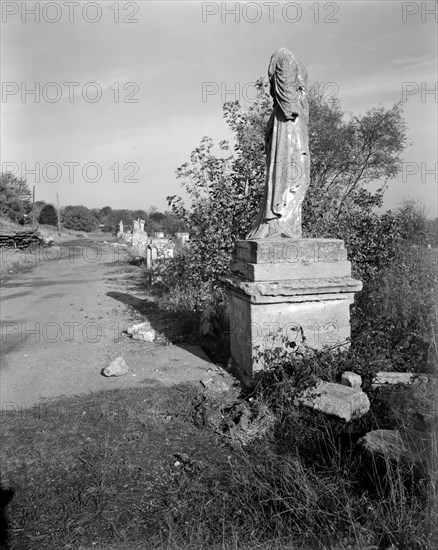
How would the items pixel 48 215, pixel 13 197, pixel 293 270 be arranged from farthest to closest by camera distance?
pixel 48 215 → pixel 13 197 → pixel 293 270

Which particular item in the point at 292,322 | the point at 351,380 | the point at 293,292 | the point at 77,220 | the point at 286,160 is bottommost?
the point at 351,380

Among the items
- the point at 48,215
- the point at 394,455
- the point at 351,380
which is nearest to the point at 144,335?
the point at 351,380

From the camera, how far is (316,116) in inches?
810

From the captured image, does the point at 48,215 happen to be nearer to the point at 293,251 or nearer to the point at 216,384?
the point at 216,384

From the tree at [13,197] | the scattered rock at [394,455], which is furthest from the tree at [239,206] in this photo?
the tree at [13,197]

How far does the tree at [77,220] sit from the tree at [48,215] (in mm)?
2050

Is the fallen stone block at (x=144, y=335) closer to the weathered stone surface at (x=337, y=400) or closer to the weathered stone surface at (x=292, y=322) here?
the weathered stone surface at (x=292, y=322)

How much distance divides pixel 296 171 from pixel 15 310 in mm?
7758

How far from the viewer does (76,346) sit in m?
6.98

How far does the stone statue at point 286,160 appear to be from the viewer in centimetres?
484

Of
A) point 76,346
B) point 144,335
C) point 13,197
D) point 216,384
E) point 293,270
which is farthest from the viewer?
point 13,197

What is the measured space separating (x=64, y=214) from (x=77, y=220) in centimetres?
330

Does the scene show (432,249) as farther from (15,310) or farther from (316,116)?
(316,116)

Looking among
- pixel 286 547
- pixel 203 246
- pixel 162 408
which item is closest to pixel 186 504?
pixel 286 547
